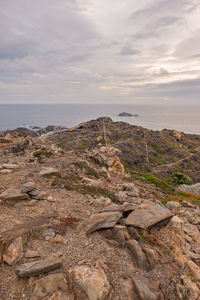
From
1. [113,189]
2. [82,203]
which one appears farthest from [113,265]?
[113,189]

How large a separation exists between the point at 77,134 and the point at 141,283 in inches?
2897

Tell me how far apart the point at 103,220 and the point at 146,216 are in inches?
83.2

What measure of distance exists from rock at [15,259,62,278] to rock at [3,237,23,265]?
0.43 metres

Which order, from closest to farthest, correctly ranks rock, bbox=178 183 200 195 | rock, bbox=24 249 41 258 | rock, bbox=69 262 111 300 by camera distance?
rock, bbox=69 262 111 300
rock, bbox=24 249 41 258
rock, bbox=178 183 200 195

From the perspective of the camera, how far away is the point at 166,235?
8180 millimetres

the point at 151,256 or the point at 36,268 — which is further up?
the point at 36,268

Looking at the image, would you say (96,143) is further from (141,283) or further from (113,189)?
(141,283)

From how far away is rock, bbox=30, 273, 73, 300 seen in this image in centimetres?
485

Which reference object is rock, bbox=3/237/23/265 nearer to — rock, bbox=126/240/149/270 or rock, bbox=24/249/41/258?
rock, bbox=24/249/41/258

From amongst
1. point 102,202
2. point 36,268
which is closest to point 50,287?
point 36,268

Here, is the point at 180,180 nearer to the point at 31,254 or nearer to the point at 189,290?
the point at 189,290

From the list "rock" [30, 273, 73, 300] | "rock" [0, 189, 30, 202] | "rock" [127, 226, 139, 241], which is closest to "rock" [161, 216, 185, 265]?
"rock" [127, 226, 139, 241]

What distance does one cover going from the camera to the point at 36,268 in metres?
5.41

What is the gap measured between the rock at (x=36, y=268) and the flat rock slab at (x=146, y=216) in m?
3.74
